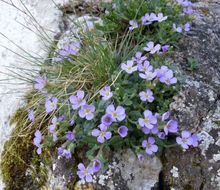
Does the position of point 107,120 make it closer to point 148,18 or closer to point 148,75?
point 148,75

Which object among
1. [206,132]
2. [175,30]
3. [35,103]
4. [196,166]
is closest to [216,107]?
[206,132]

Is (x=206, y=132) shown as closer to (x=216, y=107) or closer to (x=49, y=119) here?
→ (x=216, y=107)

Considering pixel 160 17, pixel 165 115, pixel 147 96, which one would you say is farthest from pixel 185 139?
pixel 160 17

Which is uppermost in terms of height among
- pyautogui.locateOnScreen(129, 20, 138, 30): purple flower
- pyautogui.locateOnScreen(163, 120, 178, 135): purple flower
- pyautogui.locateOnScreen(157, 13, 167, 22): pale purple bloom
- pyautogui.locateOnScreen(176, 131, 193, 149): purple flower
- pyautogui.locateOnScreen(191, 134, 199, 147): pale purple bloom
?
pyautogui.locateOnScreen(157, 13, 167, 22): pale purple bloom

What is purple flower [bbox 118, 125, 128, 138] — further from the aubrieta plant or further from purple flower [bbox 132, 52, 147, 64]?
purple flower [bbox 132, 52, 147, 64]

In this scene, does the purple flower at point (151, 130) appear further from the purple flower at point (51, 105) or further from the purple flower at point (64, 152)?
the purple flower at point (51, 105)

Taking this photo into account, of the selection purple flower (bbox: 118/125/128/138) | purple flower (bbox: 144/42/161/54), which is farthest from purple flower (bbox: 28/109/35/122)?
purple flower (bbox: 144/42/161/54)

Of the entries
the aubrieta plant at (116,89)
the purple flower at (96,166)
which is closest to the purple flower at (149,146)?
the aubrieta plant at (116,89)

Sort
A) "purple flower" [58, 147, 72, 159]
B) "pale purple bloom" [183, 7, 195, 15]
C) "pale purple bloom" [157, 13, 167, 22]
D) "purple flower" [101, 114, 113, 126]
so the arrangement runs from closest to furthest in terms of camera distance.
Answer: "purple flower" [101, 114, 113, 126], "purple flower" [58, 147, 72, 159], "pale purple bloom" [157, 13, 167, 22], "pale purple bloom" [183, 7, 195, 15]
